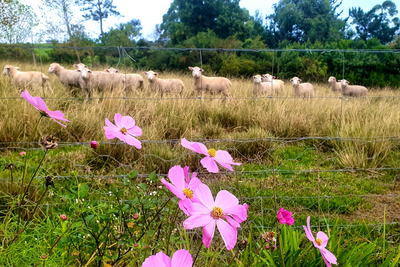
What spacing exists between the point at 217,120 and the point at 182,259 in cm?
498

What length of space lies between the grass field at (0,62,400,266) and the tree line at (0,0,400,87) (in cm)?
148

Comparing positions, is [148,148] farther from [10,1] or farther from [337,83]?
[10,1]

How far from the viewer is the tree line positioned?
1048 cm

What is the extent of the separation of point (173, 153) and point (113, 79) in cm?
519

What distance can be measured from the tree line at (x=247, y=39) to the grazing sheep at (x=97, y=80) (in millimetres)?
1786

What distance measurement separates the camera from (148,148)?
398 centimetres

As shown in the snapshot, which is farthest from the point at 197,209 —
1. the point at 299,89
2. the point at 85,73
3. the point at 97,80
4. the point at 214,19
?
the point at 214,19

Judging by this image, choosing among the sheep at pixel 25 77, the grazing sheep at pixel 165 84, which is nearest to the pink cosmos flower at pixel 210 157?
the sheep at pixel 25 77

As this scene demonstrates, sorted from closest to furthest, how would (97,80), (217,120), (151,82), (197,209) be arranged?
(197,209), (217,120), (97,80), (151,82)

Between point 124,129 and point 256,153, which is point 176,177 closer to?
point 124,129

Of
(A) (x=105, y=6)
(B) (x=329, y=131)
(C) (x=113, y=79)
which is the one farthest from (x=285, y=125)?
(A) (x=105, y=6)

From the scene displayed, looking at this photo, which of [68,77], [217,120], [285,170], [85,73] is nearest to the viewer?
[285,170]

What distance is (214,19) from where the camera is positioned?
28.2 metres

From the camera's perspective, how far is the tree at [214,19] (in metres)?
26.5
